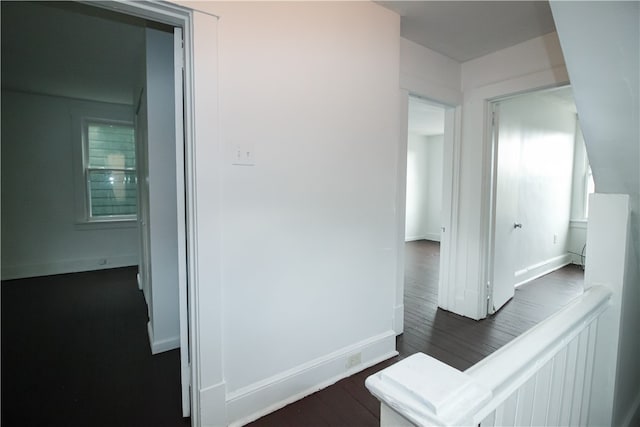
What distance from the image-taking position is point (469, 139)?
2998mm

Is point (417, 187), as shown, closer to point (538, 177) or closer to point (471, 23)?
point (538, 177)

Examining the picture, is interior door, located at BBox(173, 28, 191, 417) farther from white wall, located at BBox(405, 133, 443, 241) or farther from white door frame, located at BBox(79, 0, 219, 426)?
white wall, located at BBox(405, 133, 443, 241)

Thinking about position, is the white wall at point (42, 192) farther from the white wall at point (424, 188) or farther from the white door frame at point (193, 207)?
the white wall at point (424, 188)

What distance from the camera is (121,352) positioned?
2.39 m

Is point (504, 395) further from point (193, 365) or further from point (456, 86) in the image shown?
point (456, 86)

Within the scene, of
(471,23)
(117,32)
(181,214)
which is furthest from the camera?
(117,32)

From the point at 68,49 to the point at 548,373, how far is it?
13.7ft

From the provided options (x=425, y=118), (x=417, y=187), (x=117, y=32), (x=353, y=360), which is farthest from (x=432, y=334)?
(x=417, y=187)

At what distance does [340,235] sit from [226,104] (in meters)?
1.04

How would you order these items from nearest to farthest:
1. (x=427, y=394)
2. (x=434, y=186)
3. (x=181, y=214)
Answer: (x=427, y=394) → (x=181, y=214) → (x=434, y=186)

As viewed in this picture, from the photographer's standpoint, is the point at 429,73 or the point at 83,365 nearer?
the point at 83,365

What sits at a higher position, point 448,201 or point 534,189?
point 534,189

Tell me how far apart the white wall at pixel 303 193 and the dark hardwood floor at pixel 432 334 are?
0.40 feet

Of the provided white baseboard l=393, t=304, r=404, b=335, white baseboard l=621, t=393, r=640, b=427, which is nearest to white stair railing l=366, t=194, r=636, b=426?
white baseboard l=621, t=393, r=640, b=427
